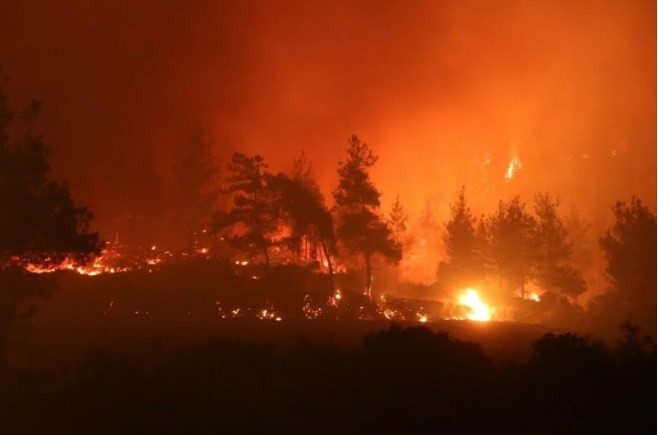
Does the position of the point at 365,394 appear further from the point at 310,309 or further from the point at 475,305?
the point at 475,305

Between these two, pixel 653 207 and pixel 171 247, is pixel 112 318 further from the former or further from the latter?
pixel 653 207

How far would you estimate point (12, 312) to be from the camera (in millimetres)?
17672

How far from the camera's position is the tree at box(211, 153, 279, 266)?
45.2 metres

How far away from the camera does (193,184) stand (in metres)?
60.3

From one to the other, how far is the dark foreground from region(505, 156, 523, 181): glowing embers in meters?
104

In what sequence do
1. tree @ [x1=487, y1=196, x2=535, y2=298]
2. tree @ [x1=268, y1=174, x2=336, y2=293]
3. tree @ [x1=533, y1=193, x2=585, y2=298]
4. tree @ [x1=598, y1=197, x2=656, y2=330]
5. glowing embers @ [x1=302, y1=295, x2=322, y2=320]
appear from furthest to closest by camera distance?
tree @ [x1=487, y1=196, x2=535, y2=298] < tree @ [x1=533, y1=193, x2=585, y2=298] < tree @ [x1=268, y1=174, x2=336, y2=293] < tree @ [x1=598, y1=197, x2=656, y2=330] < glowing embers @ [x1=302, y1=295, x2=322, y2=320]

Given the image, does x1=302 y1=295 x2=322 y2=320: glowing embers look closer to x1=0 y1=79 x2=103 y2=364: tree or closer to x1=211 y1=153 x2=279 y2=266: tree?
x1=211 y1=153 x2=279 y2=266: tree

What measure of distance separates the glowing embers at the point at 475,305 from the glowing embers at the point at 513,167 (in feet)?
223

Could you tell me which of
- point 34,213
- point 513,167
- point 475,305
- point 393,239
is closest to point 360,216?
point 393,239

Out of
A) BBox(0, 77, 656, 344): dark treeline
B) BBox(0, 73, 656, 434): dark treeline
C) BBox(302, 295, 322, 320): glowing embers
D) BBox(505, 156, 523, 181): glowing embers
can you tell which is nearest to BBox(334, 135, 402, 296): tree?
BBox(0, 77, 656, 344): dark treeline

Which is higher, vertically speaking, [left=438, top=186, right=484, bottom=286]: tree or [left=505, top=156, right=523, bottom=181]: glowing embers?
[left=505, top=156, right=523, bottom=181]: glowing embers

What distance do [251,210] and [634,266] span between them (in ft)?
92.7

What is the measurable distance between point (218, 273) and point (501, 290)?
26.9 m

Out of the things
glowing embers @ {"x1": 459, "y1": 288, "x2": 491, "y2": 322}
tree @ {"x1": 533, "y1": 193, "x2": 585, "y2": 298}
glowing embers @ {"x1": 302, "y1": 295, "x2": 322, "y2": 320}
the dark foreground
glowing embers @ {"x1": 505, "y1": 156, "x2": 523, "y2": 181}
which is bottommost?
the dark foreground
